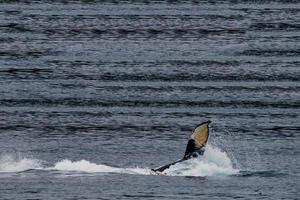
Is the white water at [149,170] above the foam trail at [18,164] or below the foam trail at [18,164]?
above

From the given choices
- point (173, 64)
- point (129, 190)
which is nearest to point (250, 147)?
point (129, 190)

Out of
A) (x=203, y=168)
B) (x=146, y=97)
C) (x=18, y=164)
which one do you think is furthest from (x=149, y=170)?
(x=146, y=97)

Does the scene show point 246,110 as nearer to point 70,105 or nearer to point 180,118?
point 180,118

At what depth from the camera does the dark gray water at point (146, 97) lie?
37.5 m

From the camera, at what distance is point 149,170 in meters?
38.1

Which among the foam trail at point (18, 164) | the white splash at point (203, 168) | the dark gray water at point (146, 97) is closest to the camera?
the dark gray water at point (146, 97)

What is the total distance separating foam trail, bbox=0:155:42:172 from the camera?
39094 millimetres

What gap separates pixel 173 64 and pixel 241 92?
20.3 ft

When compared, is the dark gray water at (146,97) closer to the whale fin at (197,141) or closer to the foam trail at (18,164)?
the foam trail at (18,164)

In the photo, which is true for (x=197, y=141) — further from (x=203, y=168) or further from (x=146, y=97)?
(x=146, y=97)

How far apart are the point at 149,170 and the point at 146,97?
1286 cm

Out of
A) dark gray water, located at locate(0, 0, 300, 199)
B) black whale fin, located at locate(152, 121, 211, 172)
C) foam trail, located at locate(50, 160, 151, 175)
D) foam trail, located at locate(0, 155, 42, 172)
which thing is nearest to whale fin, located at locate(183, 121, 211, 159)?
black whale fin, located at locate(152, 121, 211, 172)

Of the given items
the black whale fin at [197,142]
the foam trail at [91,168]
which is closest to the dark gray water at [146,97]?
the foam trail at [91,168]

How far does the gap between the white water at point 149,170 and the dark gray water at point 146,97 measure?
5 cm
